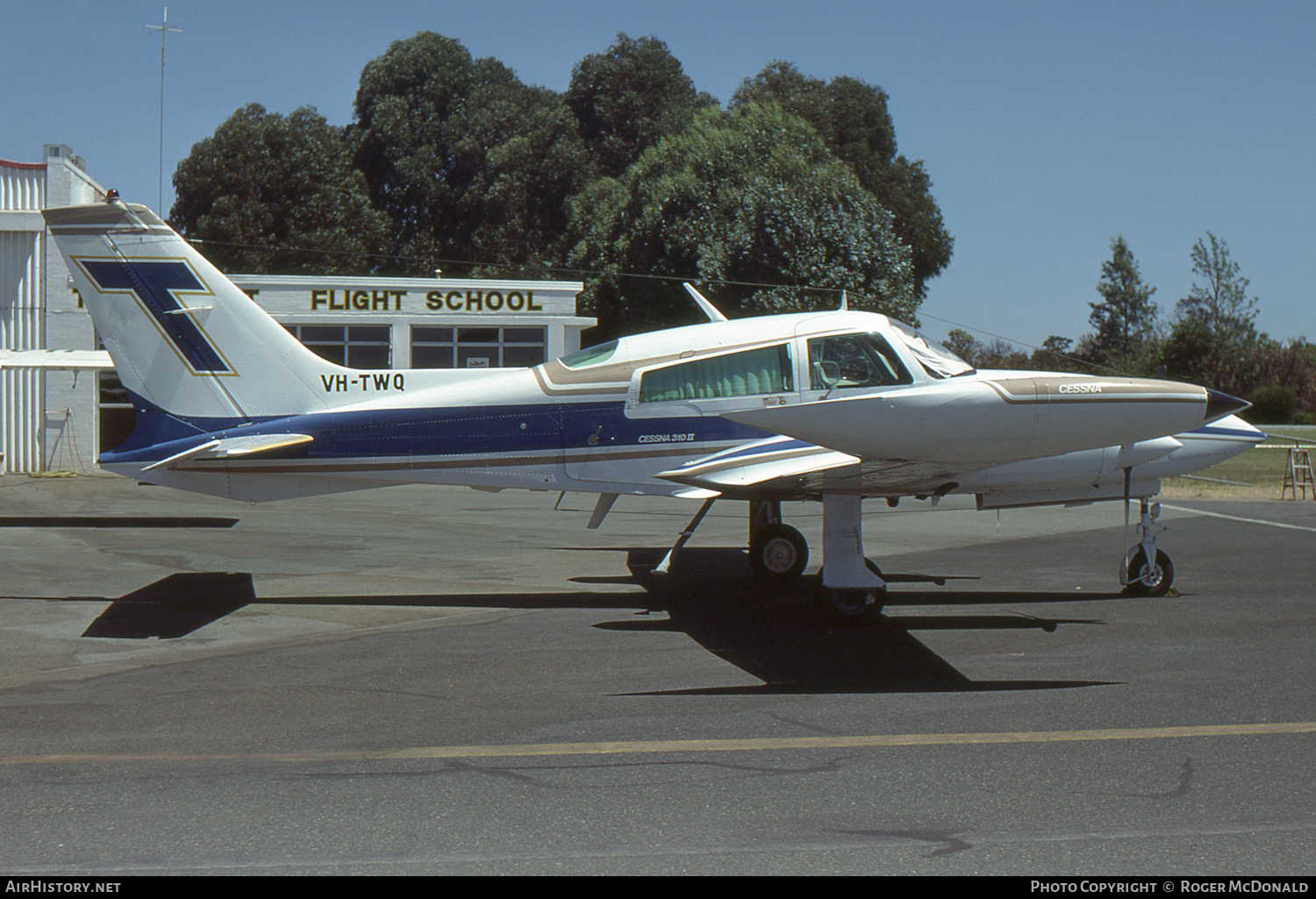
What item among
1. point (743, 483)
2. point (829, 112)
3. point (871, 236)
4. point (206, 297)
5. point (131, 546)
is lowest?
point (131, 546)

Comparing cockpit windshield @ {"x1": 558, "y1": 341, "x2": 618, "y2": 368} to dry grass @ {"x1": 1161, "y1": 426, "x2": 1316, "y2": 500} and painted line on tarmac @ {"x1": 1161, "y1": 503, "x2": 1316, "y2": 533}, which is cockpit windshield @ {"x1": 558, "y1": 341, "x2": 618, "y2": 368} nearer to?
painted line on tarmac @ {"x1": 1161, "y1": 503, "x2": 1316, "y2": 533}

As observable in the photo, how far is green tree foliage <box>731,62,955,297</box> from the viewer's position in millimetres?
55688

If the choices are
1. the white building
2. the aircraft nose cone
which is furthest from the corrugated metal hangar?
the aircraft nose cone

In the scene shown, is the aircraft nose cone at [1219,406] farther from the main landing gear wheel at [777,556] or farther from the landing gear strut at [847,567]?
the main landing gear wheel at [777,556]

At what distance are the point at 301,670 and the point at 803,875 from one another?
4.50m

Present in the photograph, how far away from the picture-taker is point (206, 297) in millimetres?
10297

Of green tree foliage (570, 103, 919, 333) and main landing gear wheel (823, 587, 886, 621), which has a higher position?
green tree foliage (570, 103, 919, 333)

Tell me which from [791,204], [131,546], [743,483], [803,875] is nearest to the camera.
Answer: [803,875]

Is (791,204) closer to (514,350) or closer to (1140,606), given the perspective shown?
(514,350)

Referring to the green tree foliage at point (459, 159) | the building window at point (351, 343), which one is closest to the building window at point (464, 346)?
the building window at point (351, 343)

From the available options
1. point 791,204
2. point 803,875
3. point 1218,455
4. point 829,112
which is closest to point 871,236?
point 791,204

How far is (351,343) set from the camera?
2950 centimetres

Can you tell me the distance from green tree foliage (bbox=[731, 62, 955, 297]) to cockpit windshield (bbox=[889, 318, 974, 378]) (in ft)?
151

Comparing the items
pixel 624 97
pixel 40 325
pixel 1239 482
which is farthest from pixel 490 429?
pixel 624 97
